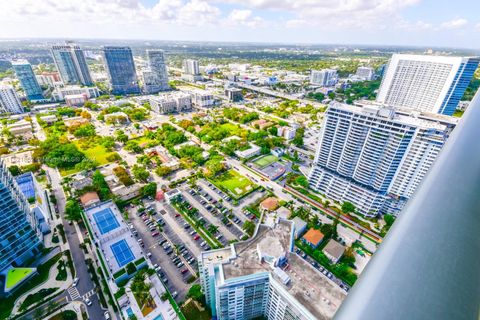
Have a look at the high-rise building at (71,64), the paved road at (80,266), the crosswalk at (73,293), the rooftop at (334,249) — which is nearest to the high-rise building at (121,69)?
the high-rise building at (71,64)

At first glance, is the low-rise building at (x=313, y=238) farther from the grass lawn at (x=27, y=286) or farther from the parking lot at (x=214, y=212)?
the grass lawn at (x=27, y=286)

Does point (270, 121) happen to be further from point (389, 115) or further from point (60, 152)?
point (60, 152)

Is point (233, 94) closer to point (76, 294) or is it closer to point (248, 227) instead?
point (248, 227)

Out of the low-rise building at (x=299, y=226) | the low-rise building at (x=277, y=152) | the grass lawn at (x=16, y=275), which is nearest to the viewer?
the grass lawn at (x=16, y=275)

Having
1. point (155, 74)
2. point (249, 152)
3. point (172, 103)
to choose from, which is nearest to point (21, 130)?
point (172, 103)

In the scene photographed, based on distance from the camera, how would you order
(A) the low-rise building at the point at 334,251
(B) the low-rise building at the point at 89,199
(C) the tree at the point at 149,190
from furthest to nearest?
(C) the tree at the point at 149,190 → (B) the low-rise building at the point at 89,199 → (A) the low-rise building at the point at 334,251
